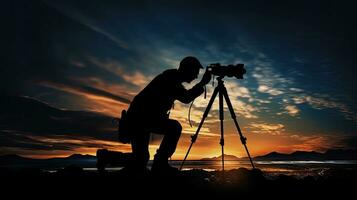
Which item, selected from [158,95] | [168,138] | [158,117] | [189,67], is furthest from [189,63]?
[168,138]

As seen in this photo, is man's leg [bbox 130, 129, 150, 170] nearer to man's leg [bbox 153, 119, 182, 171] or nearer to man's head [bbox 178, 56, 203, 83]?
man's leg [bbox 153, 119, 182, 171]

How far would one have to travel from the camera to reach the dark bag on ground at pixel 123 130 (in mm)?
6480

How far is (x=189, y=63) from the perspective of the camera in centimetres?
662

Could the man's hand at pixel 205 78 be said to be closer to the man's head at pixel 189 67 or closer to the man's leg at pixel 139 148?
the man's head at pixel 189 67

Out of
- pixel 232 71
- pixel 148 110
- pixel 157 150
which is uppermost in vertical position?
pixel 232 71

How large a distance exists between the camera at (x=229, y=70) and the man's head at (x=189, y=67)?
0.74 metres

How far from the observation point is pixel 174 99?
6.73m

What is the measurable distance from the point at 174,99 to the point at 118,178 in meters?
2.11

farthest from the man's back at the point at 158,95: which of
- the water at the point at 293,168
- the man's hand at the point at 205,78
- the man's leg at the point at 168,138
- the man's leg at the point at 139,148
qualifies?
the water at the point at 293,168

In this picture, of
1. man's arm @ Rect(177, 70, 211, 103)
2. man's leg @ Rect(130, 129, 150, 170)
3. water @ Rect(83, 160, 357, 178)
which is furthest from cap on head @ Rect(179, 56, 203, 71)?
water @ Rect(83, 160, 357, 178)

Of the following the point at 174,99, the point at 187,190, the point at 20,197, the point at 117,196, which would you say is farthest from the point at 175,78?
the point at 20,197

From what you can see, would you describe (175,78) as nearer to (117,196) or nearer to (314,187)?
(117,196)

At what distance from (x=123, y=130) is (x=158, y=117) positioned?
82cm

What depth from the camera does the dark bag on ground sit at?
6.48 metres
